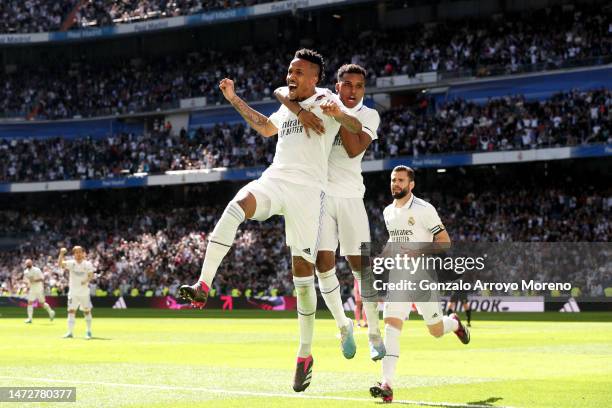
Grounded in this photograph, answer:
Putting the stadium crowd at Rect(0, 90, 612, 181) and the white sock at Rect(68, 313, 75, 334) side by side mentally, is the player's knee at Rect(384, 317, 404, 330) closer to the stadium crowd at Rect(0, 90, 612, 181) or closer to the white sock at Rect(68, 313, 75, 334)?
the white sock at Rect(68, 313, 75, 334)

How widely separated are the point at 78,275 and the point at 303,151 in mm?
19280

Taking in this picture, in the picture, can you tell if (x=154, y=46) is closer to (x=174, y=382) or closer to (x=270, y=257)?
(x=270, y=257)

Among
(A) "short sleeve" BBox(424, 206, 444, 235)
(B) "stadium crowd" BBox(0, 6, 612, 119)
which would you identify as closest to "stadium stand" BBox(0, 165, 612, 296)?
(B) "stadium crowd" BBox(0, 6, 612, 119)

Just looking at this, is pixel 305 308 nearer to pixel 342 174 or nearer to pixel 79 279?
pixel 342 174

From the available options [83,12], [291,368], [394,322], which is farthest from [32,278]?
[83,12]

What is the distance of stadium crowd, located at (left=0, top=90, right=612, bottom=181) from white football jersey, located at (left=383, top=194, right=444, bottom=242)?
117 ft

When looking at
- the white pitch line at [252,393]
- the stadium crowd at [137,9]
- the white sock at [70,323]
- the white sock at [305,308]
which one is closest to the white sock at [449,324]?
the white pitch line at [252,393]

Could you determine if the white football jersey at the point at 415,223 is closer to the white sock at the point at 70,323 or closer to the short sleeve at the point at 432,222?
the short sleeve at the point at 432,222

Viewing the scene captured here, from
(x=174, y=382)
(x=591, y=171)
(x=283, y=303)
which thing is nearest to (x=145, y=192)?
(x=283, y=303)

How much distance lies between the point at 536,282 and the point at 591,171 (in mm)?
10151

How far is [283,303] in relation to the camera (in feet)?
162

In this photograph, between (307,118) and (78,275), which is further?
(78,275)

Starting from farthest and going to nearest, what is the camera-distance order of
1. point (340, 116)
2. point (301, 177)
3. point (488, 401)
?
1. point (488, 401)
2. point (301, 177)
3. point (340, 116)

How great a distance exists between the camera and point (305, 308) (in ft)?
36.3
